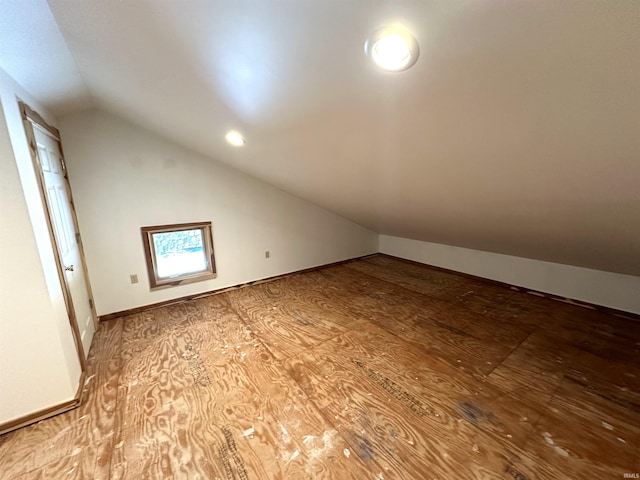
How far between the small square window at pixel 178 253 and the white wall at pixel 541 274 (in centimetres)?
321

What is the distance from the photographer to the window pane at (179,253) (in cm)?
317

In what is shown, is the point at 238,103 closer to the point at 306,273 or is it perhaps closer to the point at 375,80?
the point at 375,80

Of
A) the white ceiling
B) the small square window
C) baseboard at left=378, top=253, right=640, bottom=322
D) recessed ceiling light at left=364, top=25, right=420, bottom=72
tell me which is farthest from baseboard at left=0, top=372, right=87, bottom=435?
baseboard at left=378, top=253, right=640, bottom=322

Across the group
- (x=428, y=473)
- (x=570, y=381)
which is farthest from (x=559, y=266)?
(x=428, y=473)

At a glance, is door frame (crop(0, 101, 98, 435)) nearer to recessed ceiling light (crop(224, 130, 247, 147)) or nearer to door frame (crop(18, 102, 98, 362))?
door frame (crop(18, 102, 98, 362))

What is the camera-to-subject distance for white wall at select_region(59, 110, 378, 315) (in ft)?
8.64

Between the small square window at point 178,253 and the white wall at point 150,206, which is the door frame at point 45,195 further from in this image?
the small square window at point 178,253

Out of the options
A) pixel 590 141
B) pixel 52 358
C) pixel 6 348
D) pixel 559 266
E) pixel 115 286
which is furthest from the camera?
pixel 559 266

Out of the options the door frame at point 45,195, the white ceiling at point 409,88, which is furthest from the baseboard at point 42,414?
the white ceiling at point 409,88

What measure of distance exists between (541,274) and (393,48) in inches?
137

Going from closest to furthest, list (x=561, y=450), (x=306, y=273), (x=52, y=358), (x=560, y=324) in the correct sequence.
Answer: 1. (x=561, y=450)
2. (x=52, y=358)
3. (x=560, y=324)
4. (x=306, y=273)

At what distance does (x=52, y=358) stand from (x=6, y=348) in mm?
217

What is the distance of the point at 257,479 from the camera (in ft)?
4.22

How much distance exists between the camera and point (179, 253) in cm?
335
